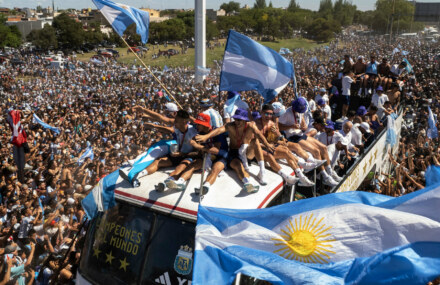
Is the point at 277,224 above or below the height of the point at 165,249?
above

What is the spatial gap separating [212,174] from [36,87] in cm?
3140

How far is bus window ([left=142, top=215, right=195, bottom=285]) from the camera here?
4094 millimetres

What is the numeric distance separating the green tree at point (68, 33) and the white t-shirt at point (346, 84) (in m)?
69.3

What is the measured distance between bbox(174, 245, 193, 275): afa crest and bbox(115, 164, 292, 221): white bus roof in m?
0.33

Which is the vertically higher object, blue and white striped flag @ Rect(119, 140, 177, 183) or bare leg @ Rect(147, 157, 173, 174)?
blue and white striped flag @ Rect(119, 140, 177, 183)

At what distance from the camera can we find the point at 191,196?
4492 millimetres

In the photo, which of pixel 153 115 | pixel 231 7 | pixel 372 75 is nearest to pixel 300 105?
pixel 153 115

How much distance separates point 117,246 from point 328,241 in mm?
2219

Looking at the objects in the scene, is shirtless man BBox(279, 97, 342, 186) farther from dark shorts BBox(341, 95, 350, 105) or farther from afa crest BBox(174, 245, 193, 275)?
dark shorts BBox(341, 95, 350, 105)

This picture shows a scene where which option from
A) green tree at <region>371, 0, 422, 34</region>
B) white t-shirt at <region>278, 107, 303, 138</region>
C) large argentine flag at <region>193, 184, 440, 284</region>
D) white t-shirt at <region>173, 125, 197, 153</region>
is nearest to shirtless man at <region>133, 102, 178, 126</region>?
white t-shirt at <region>173, 125, 197, 153</region>

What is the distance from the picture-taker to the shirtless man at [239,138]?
533 cm

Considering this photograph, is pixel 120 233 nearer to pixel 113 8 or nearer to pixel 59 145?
pixel 113 8

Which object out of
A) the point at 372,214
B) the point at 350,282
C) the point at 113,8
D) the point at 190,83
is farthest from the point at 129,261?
the point at 190,83

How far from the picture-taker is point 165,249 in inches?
164
